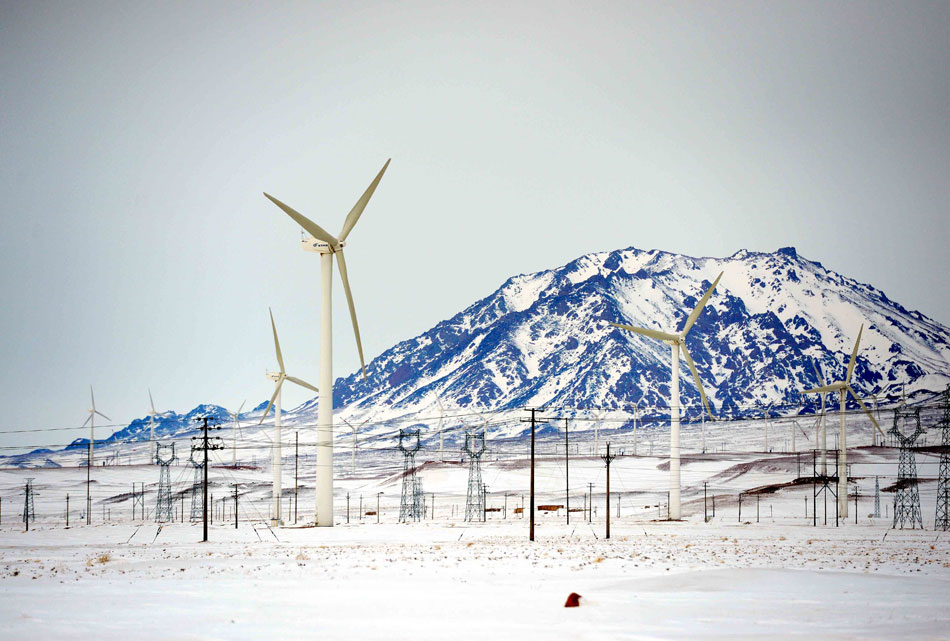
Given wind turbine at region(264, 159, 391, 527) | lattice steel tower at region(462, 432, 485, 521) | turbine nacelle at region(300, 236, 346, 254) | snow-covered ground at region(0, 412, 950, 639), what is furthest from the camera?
lattice steel tower at region(462, 432, 485, 521)

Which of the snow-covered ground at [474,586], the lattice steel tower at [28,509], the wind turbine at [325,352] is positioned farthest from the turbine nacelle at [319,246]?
the lattice steel tower at [28,509]

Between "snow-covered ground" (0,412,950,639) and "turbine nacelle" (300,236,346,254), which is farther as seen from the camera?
"turbine nacelle" (300,236,346,254)

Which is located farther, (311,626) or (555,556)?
(555,556)

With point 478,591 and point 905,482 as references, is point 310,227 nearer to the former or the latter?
point 478,591

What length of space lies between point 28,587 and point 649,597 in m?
23.0

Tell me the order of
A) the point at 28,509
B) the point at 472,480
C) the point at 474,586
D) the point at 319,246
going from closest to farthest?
1. the point at 474,586
2. the point at 319,246
3. the point at 472,480
4. the point at 28,509

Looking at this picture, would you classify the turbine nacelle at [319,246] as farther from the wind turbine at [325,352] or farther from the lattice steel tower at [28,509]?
the lattice steel tower at [28,509]

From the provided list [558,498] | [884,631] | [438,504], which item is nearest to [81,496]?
[438,504]

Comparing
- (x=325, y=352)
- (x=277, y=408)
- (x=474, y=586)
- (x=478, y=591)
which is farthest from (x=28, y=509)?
(x=478, y=591)

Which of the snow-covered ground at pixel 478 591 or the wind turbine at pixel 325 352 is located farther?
the wind turbine at pixel 325 352

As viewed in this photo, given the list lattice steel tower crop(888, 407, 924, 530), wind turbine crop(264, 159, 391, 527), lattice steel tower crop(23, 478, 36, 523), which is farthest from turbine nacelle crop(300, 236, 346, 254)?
lattice steel tower crop(888, 407, 924, 530)

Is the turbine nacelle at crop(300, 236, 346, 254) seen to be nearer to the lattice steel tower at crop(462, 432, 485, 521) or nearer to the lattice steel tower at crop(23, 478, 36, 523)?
the lattice steel tower at crop(462, 432, 485, 521)

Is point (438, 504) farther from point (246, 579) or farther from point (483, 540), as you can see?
point (246, 579)

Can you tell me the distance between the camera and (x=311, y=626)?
25.2 meters
